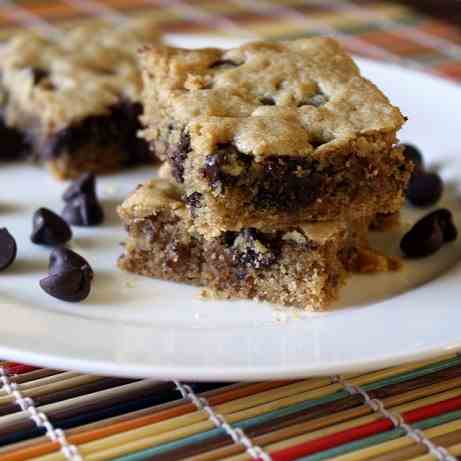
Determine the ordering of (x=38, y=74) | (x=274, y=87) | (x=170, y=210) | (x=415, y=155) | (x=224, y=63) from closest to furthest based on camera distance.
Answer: (x=170, y=210) < (x=274, y=87) < (x=224, y=63) < (x=415, y=155) < (x=38, y=74)

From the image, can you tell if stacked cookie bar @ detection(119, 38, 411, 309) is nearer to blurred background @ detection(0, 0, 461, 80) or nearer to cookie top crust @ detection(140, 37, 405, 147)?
cookie top crust @ detection(140, 37, 405, 147)

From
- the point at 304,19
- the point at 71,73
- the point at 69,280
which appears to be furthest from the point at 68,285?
the point at 304,19

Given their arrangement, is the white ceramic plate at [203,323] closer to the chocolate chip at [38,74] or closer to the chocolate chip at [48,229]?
the chocolate chip at [48,229]

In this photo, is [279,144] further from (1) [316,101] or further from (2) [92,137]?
(2) [92,137]

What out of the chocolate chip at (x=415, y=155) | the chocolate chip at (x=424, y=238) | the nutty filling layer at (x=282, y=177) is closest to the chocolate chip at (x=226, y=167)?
the nutty filling layer at (x=282, y=177)

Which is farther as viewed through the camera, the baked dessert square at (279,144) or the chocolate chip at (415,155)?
the chocolate chip at (415,155)

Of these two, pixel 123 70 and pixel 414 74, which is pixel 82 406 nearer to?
pixel 123 70
